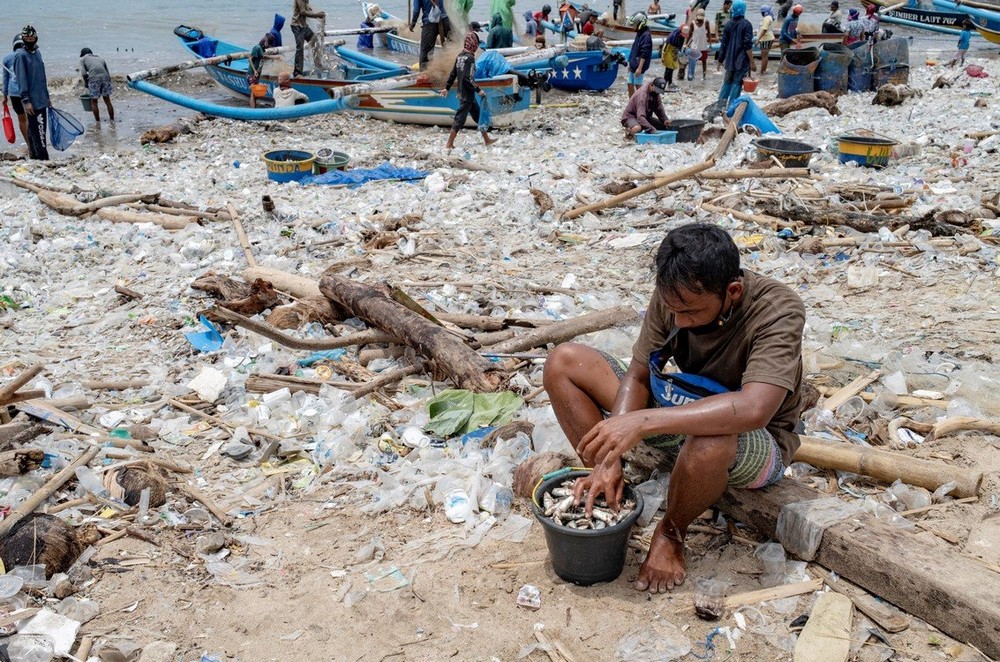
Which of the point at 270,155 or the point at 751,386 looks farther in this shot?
the point at 270,155

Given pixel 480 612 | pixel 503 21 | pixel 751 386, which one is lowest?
pixel 480 612

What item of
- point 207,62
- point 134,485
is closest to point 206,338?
point 134,485

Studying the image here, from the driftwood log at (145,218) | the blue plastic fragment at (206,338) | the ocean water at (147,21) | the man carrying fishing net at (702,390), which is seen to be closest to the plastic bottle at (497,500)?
the man carrying fishing net at (702,390)

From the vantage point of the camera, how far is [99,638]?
A: 8.61 ft

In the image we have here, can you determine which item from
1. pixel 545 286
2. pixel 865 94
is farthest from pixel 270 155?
pixel 865 94

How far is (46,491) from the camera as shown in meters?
3.21

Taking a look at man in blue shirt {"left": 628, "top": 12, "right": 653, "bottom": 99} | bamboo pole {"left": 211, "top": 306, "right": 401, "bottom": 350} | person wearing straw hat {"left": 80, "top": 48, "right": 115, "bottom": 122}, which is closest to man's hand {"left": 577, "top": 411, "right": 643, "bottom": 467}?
bamboo pole {"left": 211, "top": 306, "right": 401, "bottom": 350}

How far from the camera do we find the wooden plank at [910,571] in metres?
2.33

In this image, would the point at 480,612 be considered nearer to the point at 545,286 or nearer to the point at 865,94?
the point at 545,286

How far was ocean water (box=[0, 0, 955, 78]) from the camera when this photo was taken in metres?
24.6

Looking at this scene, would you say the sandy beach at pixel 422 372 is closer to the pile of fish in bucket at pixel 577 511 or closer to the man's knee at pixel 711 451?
the pile of fish in bucket at pixel 577 511

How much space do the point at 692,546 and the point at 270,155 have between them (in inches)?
322

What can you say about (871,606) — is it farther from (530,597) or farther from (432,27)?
(432,27)

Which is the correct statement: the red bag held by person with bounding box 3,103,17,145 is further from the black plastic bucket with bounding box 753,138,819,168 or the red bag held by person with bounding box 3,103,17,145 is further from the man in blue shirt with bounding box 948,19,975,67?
the man in blue shirt with bounding box 948,19,975,67
